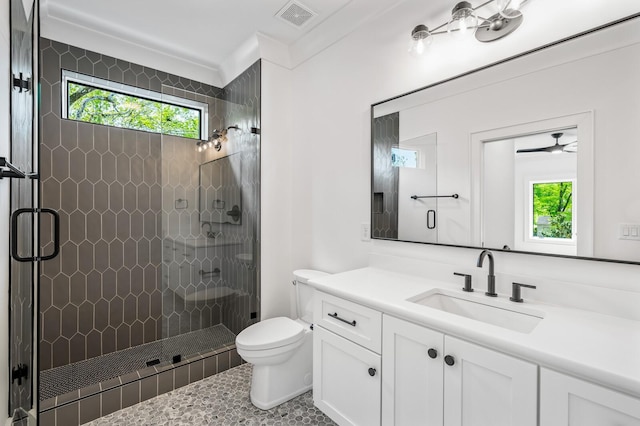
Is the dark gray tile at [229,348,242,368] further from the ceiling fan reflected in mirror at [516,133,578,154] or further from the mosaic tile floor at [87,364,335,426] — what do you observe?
the ceiling fan reflected in mirror at [516,133,578,154]

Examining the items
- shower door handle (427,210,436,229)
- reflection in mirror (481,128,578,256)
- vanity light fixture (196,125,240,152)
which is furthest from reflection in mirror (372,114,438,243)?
vanity light fixture (196,125,240,152)

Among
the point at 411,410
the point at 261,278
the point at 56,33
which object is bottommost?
the point at 411,410

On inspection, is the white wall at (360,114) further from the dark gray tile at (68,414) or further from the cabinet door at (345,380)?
the dark gray tile at (68,414)

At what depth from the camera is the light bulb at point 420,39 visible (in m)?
1.63

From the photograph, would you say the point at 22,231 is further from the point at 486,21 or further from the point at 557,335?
the point at 486,21

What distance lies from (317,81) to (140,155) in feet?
5.32

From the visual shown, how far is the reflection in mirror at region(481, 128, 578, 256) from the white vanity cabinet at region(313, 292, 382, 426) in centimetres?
72

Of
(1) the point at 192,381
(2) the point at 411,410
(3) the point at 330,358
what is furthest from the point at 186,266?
(2) the point at 411,410

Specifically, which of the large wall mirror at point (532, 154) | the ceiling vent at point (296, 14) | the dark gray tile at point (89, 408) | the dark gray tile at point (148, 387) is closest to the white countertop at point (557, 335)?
the large wall mirror at point (532, 154)

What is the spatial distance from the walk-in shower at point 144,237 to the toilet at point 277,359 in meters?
0.54

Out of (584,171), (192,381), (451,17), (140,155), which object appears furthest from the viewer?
(140,155)

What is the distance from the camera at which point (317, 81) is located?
7.98 ft

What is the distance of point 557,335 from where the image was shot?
999 millimetres

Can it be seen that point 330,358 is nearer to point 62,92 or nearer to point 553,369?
point 553,369
